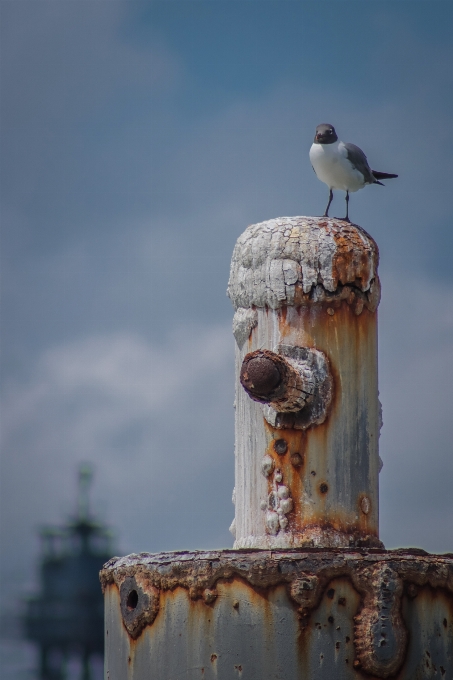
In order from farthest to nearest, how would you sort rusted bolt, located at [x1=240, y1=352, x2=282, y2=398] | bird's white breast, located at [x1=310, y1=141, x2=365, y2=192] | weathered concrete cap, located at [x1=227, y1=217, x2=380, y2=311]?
bird's white breast, located at [x1=310, y1=141, x2=365, y2=192] → weathered concrete cap, located at [x1=227, y1=217, x2=380, y2=311] → rusted bolt, located at [x1=240, y1=352, x2=282, y2=398]

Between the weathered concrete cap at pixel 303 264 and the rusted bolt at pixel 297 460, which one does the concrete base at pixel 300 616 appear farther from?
the weathered concrete cap at pixel 303 264

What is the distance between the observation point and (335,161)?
7.85m

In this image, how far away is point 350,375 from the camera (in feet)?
21.5

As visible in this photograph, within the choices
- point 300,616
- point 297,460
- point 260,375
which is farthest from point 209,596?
point 260,375

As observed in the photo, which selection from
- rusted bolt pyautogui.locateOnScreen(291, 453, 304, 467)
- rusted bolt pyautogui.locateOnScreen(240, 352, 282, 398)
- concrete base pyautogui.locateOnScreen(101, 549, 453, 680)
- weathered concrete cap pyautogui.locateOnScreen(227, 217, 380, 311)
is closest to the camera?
concrete base pyautogui.locateOnScreen(101, 549, 453, 680)

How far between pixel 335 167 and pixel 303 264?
1.55m

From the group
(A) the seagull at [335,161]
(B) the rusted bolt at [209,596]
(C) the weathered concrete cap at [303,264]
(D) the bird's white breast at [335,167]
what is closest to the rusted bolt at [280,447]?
(C) the weathered concrete cap at [303,264]

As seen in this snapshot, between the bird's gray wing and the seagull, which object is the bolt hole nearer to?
the seagull

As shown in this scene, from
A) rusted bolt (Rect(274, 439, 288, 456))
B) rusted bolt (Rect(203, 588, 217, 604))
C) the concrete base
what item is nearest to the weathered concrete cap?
rusted bolt (Rect(274, 439, 288, 456))

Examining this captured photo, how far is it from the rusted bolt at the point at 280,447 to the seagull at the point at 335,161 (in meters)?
1.87

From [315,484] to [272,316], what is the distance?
0.92 m

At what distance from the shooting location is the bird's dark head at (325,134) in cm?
791

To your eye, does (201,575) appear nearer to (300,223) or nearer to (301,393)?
(301,393)

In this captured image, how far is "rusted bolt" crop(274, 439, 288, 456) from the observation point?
21.2ft
